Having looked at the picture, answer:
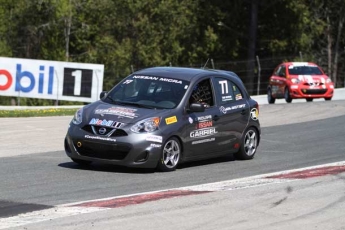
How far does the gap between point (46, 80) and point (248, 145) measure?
1920 centimetres

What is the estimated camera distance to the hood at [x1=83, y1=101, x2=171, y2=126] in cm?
1327

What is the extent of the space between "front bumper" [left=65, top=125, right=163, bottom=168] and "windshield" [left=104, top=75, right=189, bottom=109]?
0.90 m

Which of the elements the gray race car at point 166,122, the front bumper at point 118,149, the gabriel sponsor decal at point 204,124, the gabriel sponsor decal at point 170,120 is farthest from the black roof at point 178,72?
the front bumper at point 118,149

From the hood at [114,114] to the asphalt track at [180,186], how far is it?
721 mm

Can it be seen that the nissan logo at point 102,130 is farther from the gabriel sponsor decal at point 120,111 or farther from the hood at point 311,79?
the hood at point 311,79

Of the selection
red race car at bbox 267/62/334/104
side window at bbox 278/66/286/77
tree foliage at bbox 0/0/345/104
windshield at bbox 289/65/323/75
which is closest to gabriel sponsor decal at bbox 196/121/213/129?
red race car at bbox 267/62/334/104

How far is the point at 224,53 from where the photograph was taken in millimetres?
57406

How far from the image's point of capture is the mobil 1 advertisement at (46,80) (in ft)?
110

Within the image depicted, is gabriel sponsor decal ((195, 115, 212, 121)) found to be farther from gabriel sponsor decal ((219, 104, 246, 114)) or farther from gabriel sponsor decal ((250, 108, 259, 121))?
gabriel sponsor decal ((250, 108, 259, 121))

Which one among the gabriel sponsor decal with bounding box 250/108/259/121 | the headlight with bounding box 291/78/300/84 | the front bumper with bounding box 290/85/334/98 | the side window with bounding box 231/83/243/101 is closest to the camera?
the side window with bounding box 231/83/243/101

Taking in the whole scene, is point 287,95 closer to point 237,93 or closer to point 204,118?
point 237,93

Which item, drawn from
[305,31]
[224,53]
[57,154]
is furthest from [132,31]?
[57,154]

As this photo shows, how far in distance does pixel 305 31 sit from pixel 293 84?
26.5 meters

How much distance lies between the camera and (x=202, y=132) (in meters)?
14.3
